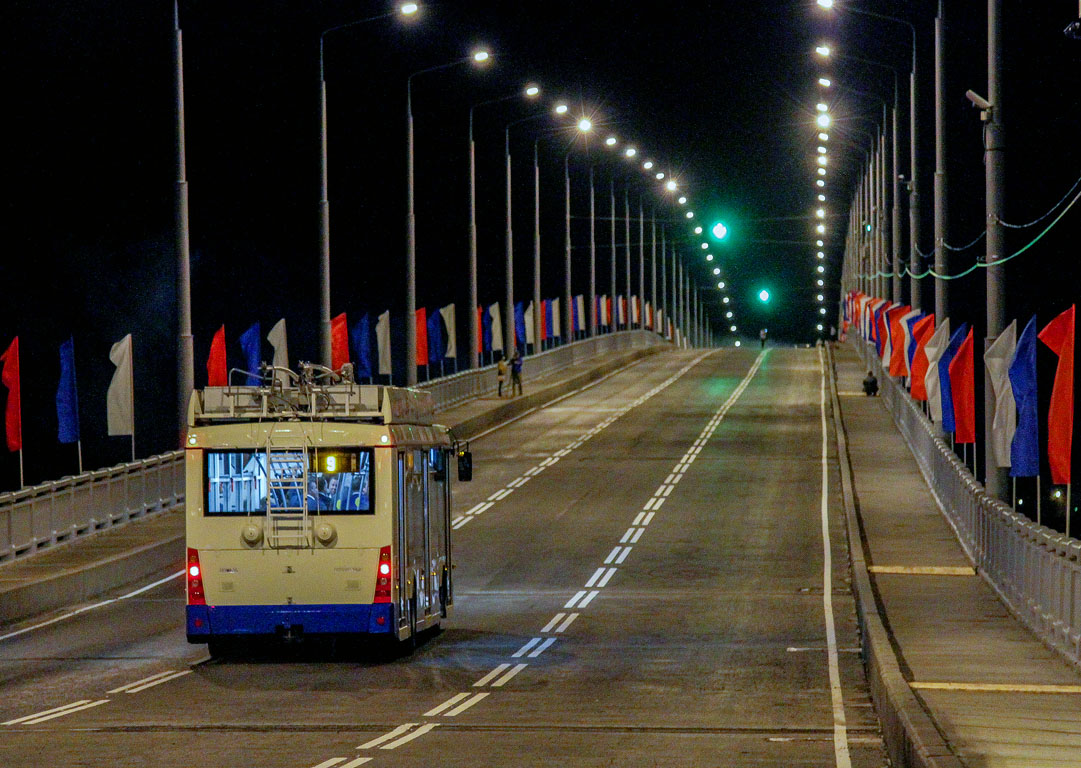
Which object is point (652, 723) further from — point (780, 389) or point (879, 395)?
point (780, 389)

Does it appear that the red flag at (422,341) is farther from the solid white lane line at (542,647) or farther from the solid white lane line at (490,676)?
the solid white lane line at (490,676)

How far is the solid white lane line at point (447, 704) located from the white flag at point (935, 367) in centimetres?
1565

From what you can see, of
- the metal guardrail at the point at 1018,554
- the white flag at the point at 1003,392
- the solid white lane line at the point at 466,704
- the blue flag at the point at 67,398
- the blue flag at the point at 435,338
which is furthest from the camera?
the blue flag at the point at 435,338

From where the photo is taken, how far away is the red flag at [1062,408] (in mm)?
20469

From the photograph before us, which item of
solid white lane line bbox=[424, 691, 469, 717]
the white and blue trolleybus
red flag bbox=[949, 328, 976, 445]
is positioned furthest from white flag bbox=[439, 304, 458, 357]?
solid white lane line bbox=[424, 691, 469, 717]

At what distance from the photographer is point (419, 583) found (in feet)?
72.1

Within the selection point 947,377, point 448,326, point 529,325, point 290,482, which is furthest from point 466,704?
point 529,325

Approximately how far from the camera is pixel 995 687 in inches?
640

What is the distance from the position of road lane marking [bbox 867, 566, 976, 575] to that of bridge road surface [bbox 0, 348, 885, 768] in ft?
2.67

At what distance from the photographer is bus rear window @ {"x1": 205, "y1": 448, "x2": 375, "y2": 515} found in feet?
67.3

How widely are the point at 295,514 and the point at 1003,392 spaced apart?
8.51 metres

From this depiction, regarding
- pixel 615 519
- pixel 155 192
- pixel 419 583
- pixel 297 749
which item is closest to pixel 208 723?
pixel 297 749

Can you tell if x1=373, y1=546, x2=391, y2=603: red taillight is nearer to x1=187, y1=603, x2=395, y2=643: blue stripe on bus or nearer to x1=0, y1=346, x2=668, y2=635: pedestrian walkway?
x1=187, y1=603, x2=395, y2=643: blue stripe on bus

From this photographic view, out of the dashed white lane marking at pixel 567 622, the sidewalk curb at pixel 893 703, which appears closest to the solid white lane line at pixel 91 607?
the dashed white lane marking at pixel 567 622
